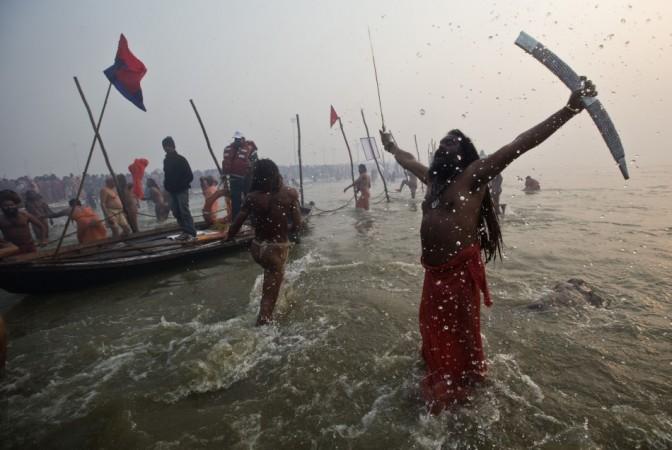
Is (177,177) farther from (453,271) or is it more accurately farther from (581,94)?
(581,94)

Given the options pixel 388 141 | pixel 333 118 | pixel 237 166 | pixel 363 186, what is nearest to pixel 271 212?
pixel 388 141

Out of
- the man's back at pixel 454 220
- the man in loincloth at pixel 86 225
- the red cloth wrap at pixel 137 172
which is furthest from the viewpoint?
the red cloth wrap at pixel 137 172

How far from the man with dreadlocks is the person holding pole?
742 centimetres

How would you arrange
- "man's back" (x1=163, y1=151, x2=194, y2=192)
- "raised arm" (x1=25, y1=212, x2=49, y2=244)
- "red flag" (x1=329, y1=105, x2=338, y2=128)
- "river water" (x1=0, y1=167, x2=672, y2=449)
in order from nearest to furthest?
"river water" (x1=0, y1=167, x2=672, y2=449)
"raised arm" (x1=25, y1=212, x2=49, y2=244)
"man's back" (x1=163, y1=151, x2=194, y2=192)
"red flag" (x1=329, y1=105, x2=338, y2=128)

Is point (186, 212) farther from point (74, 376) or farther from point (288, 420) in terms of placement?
point (288, 420)

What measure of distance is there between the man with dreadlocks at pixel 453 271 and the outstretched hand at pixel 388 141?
1197 millimetres

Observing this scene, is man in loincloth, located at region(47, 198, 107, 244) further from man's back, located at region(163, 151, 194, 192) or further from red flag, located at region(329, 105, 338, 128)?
red flag, located at region(329, 105, 338, 128)

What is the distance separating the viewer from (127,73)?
8211 mm

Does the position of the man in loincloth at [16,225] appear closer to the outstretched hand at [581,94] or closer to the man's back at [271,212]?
the man's back at [271,212]

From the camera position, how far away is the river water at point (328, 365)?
8.46ft

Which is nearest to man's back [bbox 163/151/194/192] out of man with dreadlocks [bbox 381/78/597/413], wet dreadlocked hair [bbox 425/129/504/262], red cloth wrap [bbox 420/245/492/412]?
wet dreadlocked hair [bbox 425/129/504/262]

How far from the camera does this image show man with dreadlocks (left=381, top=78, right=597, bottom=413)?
8.11 ft

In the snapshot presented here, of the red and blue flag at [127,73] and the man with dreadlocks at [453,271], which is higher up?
the red and blue flag at [127,73]

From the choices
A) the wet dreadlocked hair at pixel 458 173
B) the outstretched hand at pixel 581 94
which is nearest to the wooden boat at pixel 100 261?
the wet dreadlocked hair at pixel 458 173
